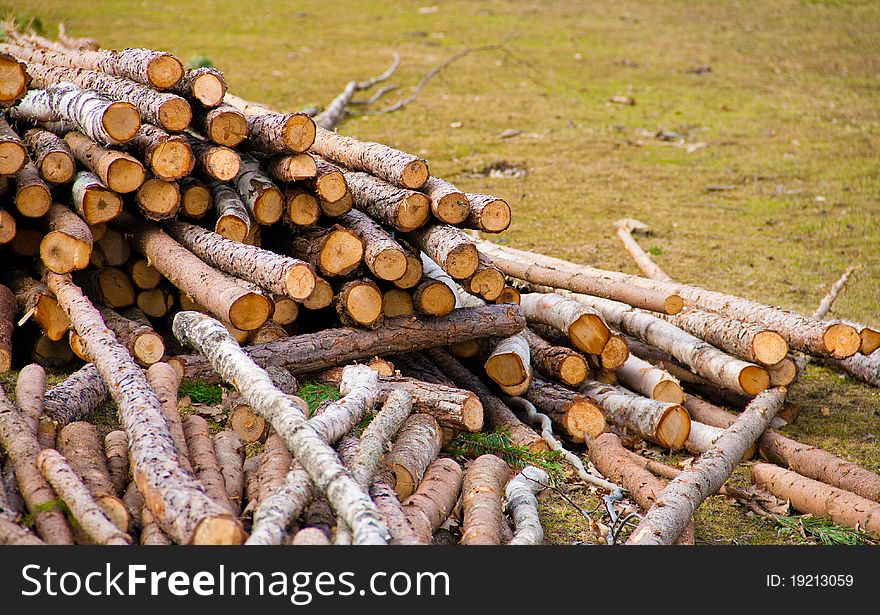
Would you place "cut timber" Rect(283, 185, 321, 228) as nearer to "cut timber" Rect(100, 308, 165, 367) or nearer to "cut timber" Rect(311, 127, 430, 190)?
"cut timber" Rect(311, 127, 430, 190)

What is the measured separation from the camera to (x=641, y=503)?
5.14 metres

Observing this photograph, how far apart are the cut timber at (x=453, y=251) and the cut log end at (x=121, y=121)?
211 centimetres

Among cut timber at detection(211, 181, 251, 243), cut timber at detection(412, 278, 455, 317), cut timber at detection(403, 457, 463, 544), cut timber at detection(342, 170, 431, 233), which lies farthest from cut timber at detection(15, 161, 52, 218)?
cut timber at detection(403, 457, 463, 544)

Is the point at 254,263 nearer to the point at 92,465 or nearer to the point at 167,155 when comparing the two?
the point at 167,155

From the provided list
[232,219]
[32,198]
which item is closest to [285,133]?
[232,219]

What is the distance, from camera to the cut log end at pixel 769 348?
243 inches

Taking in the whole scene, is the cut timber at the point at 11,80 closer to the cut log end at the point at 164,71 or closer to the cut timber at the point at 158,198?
the cut log end at the point at 164,71

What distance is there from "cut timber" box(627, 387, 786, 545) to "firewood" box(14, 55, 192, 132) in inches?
156

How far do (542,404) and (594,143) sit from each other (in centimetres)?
824

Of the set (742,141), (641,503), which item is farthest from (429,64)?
(641,503)

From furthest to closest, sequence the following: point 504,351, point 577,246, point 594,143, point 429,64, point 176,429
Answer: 1. point 429,64
2. point 594,143
3. point 577,246
4. point 504,351
5. point 176,429

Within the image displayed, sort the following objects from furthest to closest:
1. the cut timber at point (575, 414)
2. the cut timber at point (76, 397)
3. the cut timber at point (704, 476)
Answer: the cut timber at point (575, 414)
the cut timber at point (76, 397)
the cut timber at point (704, 476)

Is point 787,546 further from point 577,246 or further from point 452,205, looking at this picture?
point 577,246

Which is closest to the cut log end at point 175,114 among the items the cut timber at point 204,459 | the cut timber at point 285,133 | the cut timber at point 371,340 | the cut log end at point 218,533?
the cut timber at point 285,133
